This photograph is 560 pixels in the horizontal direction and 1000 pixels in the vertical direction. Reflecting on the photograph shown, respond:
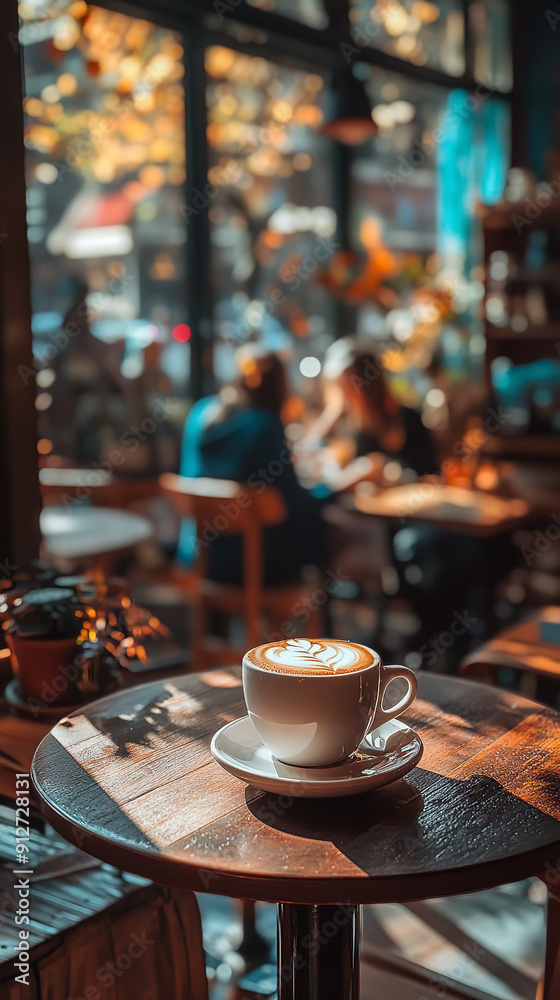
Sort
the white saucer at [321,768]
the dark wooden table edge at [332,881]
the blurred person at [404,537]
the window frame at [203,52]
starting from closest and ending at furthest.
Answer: the dark wooden table edge at [332,881], the white saucer at [321,768], the blurred person at [404,537], the window frame at [203,52]

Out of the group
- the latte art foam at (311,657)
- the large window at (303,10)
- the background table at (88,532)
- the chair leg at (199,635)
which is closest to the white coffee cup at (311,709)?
the latte art foam at (311,657)

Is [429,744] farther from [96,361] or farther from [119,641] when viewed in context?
[96,361]

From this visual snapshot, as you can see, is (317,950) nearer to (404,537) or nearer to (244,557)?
(244,557)

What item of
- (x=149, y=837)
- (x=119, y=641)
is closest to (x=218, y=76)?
(x=119, y=641)

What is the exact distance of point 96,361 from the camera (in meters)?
4.14

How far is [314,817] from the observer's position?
0.96 metres

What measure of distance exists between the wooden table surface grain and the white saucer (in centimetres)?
3

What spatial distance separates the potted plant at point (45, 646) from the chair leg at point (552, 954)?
0.78m

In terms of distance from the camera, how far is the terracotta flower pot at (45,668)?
1492mm

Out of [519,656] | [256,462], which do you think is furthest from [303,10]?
[519,656]

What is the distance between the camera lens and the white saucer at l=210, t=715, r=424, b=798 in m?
0.95

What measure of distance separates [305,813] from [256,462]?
2385 millimetres
